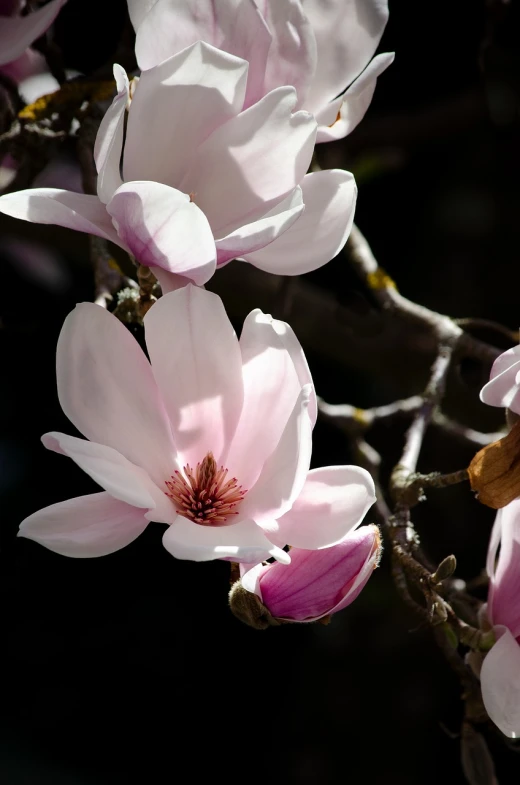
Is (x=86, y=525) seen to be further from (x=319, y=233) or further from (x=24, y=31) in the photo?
(x=24, y=31)

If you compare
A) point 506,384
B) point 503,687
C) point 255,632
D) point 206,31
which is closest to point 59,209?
point 206,31

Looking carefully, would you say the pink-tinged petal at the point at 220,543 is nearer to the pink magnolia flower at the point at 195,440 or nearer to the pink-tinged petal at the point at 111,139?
the pink magnolia flower at the point at 195,440

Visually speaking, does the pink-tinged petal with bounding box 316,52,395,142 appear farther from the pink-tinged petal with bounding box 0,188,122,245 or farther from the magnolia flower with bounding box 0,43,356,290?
the pink-tinged petal with bounding box 0,188,122,245

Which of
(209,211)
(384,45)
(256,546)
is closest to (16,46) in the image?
(209,211)

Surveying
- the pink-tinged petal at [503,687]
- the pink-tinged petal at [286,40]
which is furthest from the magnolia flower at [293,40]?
the pink-tinged petal at [503,687]

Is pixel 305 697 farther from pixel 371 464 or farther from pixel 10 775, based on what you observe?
pixel 371 464

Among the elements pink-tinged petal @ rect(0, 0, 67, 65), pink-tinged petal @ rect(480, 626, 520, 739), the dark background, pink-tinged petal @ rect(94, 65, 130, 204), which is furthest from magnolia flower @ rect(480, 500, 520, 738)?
the dark background
